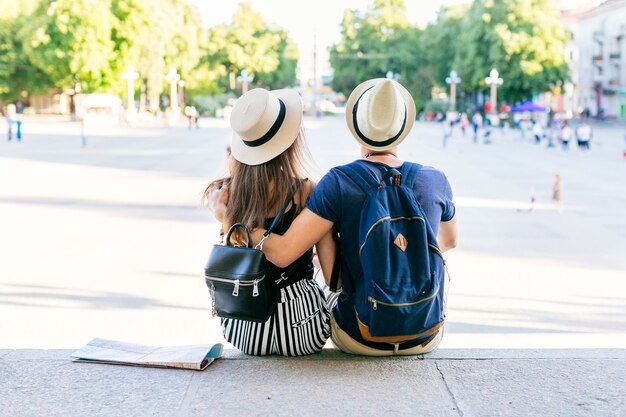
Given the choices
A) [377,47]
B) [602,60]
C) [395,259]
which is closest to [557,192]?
[395,259]

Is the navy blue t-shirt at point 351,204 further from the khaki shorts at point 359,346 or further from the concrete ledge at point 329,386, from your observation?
the concrete ledge at point 329,386

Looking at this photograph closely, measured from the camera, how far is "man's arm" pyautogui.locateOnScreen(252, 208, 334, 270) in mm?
3746

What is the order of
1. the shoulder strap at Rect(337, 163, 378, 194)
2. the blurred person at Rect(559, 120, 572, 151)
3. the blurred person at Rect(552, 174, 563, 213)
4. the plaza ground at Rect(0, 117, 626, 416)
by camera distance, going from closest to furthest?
the plaza ground at Rect(0, 117, 626, 416) → the shoulder strap at Rect(337, 163, 378, 194) → the blurred person at Rect(552, 174, 563, 213) → the blurred person at Rect(559, 120, 572, 151)

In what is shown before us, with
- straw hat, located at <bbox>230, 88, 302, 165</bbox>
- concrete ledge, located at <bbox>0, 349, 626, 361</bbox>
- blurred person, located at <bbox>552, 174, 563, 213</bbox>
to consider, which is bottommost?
blurred person, located at <bbox>552, 174, 563, 213</bbox>

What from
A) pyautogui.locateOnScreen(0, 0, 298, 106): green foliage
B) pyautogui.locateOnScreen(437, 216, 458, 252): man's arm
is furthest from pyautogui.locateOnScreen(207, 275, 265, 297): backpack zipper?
pyautogui.locateOnScreen(0, 0, 298, 106): green foliage

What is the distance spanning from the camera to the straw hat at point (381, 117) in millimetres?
3795

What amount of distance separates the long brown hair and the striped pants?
1.25 feet

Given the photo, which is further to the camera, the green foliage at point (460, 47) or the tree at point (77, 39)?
the green foliage at point (460, 47)

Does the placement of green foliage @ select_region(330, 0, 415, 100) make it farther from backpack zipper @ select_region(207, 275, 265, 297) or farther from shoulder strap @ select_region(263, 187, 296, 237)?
backpack zipper @ select_region(207, 275, 265, 297)

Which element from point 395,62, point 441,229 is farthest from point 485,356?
point 395,62

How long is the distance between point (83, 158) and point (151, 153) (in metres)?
3.31

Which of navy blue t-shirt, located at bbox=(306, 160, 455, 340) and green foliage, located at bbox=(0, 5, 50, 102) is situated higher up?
green foliage, located at bbox=(0, 5, 50, 102)

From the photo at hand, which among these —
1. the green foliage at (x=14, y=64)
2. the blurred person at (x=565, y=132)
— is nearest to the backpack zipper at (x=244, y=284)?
the blurred person at (x=565, y=132)

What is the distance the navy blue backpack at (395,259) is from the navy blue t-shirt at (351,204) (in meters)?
0.05
